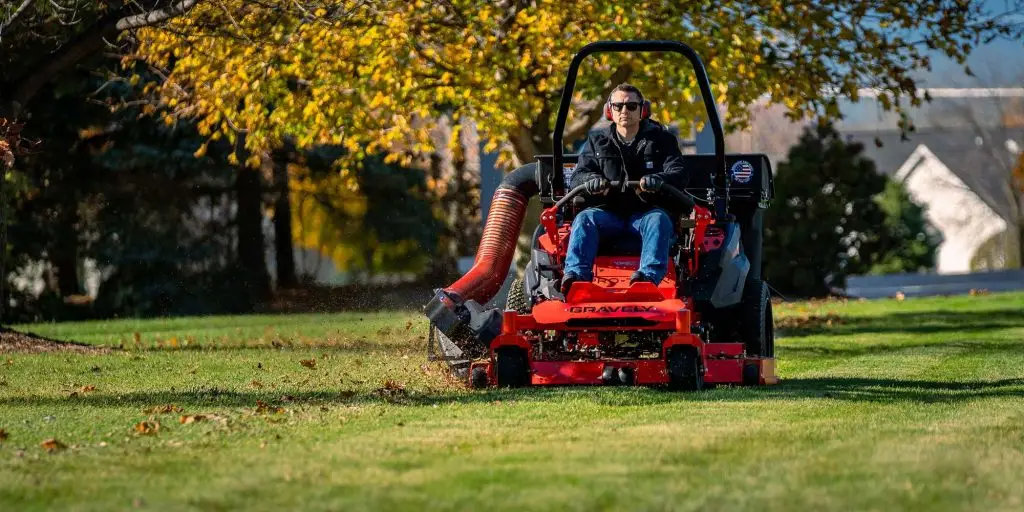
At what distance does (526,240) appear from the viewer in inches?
883

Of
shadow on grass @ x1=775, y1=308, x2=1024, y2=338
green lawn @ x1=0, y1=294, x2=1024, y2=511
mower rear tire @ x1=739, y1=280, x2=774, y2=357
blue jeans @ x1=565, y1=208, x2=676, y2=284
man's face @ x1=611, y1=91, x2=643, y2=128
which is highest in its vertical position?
man's face @ x1=611, y1=91, x2=643, y2=128

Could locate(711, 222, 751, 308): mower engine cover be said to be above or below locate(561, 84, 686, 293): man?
below

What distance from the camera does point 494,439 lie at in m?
8.62

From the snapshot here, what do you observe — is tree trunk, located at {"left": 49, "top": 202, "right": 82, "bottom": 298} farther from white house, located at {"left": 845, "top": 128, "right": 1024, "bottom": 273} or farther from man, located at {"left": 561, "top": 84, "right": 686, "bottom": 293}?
white house, located at {"left": 845, "top": 128, "right": 1024, "bottom": 273}

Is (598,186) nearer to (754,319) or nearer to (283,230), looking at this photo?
(754,319)

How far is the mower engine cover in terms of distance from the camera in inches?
480

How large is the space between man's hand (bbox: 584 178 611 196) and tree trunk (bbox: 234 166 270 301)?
2384 cm

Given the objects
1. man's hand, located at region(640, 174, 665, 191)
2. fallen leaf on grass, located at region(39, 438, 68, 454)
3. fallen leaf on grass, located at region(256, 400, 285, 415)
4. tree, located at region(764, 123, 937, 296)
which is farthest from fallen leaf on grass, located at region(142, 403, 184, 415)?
tree, located at region(764, 123, 937, 296)

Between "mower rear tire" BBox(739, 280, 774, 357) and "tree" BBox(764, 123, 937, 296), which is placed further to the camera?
"tree" BBox(764, 123, 937, 296)

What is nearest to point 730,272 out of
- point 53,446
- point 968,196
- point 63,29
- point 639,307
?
point 639,307

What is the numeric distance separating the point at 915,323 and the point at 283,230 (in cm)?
1811

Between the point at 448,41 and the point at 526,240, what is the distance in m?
3.45

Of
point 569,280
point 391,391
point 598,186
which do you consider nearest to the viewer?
point 569,280

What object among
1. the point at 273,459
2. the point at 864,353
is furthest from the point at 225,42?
the point at 273,459
